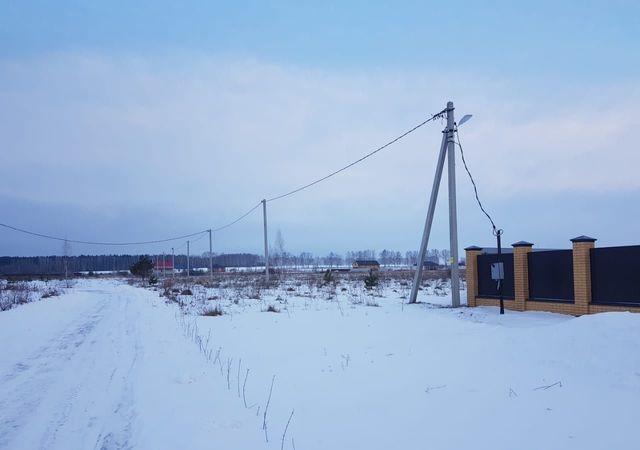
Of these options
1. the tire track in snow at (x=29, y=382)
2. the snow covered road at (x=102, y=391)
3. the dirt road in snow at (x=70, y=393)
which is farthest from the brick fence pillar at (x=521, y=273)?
the tire track in snow at (x=29, y=382)

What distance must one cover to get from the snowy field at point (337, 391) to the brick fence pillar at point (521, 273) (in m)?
4.97

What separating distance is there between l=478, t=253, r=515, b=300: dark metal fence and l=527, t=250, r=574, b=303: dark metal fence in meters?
0.98

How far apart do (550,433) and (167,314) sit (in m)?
15.8

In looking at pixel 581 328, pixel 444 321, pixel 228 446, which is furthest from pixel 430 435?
pixel 444 321

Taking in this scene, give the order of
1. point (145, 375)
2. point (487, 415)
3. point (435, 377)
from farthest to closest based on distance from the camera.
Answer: point (145, 375), point (435, 377), point (487, 415)

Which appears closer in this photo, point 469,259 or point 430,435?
point 430,435

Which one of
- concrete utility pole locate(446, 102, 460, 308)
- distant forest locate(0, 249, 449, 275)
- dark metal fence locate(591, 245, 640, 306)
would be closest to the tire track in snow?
concrete utility pole locate(446, 102, 460, 308)

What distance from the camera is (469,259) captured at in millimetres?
18172

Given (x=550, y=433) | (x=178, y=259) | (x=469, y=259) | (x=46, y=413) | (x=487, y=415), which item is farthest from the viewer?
(x=178, y=259)

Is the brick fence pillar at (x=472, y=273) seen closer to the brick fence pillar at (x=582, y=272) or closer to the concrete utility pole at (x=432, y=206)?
the concrete utility pole at (x=432, y=206)

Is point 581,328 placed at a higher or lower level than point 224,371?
higher

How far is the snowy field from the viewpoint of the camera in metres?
5.12

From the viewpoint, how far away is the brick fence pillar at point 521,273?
606 inches

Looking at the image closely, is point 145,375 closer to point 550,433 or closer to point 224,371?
point 224,371
